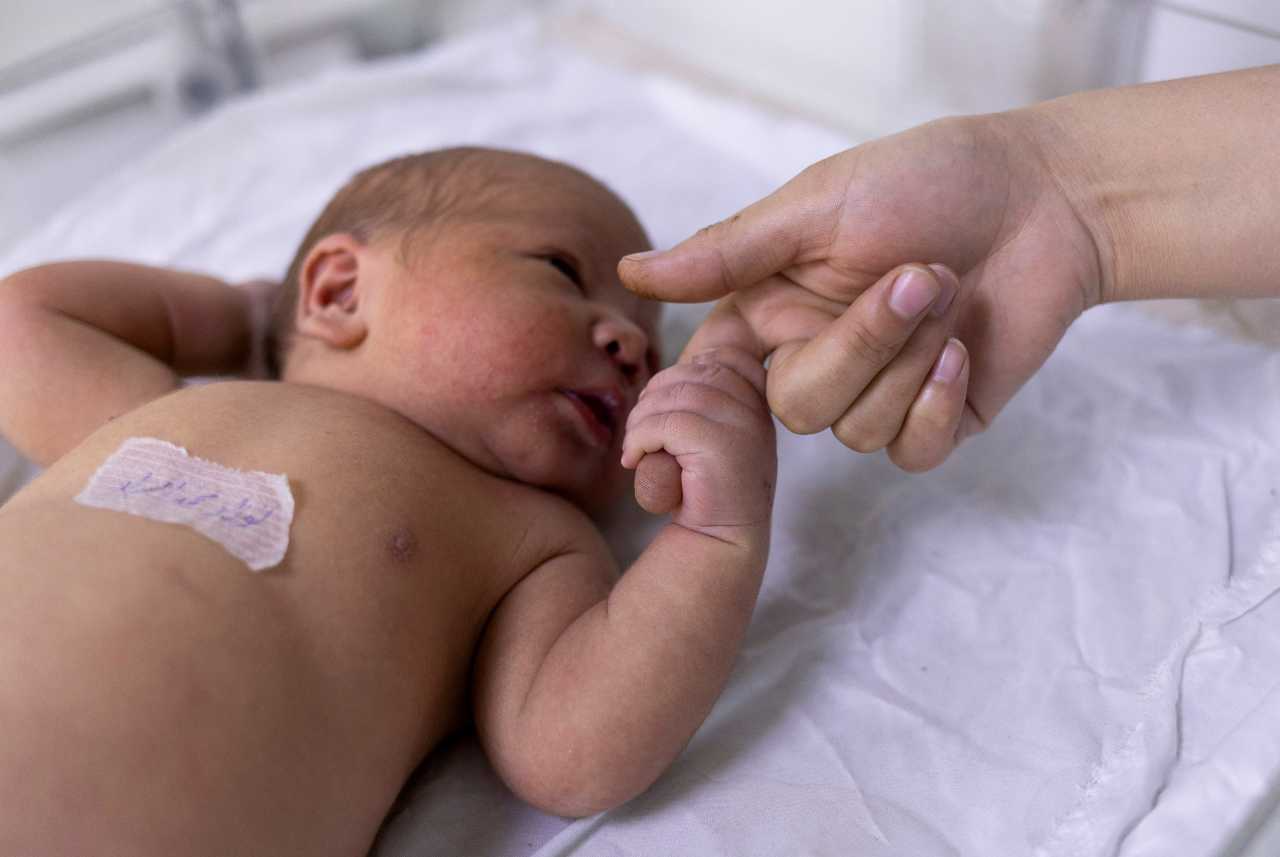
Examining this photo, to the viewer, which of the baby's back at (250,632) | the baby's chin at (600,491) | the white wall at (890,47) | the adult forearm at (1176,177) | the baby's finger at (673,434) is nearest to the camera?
the baby's back at (250,632)

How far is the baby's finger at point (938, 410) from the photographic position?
0.86m

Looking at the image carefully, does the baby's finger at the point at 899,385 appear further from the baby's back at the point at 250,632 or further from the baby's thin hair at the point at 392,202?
the baby's thin hair at the point at 392,202

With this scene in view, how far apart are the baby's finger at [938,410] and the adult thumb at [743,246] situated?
5.6 inches

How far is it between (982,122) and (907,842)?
22.9 inches

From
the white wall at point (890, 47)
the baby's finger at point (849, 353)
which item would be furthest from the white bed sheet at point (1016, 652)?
the white wall at point (890, 47)

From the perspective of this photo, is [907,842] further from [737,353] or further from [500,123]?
[500,123]

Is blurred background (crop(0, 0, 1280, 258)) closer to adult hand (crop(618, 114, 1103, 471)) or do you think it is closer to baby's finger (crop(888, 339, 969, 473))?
adult hand (crop(618, 114, 1103, 471))

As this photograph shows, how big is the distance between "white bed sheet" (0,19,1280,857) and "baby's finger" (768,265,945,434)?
238 millimetres

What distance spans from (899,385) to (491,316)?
0.36 metres

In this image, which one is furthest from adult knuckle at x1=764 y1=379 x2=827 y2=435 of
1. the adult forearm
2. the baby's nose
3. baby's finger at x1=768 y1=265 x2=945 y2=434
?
the adult forearm

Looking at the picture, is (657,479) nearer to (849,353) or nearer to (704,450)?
(704,450)

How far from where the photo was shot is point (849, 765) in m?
0.90

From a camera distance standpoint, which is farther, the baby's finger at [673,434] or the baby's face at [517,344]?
the baby's face at [517,344]

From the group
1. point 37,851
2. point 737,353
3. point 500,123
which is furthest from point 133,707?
point 500,123
